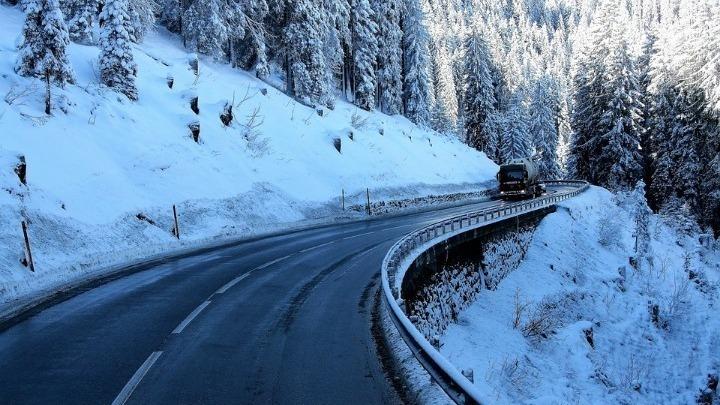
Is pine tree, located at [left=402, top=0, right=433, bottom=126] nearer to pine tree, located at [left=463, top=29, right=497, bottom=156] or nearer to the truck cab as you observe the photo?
pine tree, located at [left=463, top=29, right=497, bottom=156]

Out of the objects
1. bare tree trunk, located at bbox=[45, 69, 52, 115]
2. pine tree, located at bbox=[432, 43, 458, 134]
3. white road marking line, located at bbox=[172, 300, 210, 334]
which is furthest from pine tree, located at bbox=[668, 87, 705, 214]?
pine tree, located at bbox=[432, 43, 458, 134]

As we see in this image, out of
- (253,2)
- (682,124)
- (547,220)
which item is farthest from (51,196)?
(682,124)

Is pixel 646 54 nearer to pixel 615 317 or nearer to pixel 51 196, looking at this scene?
pixel 615 317

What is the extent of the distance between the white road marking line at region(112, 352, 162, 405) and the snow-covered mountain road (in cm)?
1

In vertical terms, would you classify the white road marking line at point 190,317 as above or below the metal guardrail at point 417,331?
below

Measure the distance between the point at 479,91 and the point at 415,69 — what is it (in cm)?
1033

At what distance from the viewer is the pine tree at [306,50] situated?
139ft

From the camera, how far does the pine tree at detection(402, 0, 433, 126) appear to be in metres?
62.8

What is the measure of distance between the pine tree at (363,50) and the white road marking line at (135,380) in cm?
4821

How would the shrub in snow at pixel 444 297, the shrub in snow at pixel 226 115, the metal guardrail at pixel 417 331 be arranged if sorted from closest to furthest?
the metal guardrail at pixel 417 331, the shrub in snow at pixel 444 297, the shrub in snow at pixel 226 115

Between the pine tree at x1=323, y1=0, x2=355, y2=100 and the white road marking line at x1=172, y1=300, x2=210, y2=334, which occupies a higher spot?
the pine tree at x1=323, y1=0, x2=355, y2=100

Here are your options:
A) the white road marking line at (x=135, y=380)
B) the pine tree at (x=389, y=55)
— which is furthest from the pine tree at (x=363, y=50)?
the white road marking line at (x=135, y=380)

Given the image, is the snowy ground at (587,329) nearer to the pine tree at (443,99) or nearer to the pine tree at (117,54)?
the pine tree at (117,54)

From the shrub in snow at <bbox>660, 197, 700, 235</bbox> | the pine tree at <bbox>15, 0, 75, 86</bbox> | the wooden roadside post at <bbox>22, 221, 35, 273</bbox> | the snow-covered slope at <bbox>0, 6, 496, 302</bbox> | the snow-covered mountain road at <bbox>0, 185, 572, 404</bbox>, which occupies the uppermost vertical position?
the pine tree at <bbox>15, 0, 75, 86</bbox>
